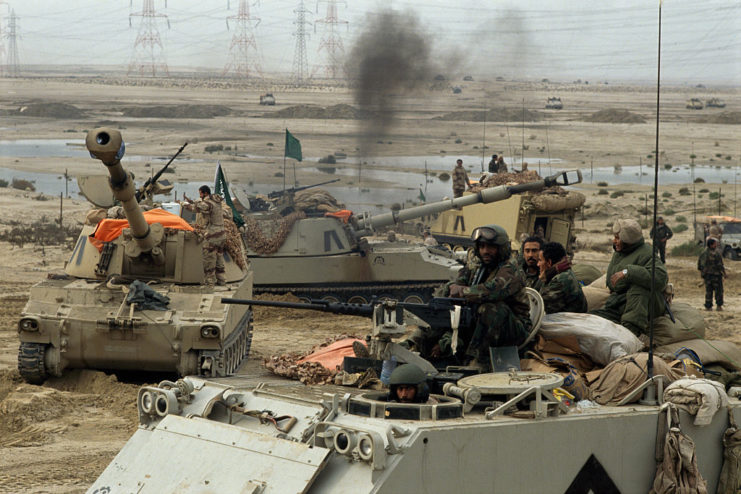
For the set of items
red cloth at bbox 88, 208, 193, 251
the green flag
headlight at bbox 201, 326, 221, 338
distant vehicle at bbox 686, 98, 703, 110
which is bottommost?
headlight at bbox 201, 326, 221, 338

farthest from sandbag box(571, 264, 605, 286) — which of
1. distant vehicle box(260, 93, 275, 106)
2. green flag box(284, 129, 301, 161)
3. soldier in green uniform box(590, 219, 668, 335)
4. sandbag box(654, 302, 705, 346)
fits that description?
distant vehicle box(260, 93, 275, 106)

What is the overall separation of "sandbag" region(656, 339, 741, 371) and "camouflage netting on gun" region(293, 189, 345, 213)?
12.2m

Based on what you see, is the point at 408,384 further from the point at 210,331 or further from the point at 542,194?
the point at 542,194

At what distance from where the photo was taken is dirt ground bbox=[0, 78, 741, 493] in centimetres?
1170

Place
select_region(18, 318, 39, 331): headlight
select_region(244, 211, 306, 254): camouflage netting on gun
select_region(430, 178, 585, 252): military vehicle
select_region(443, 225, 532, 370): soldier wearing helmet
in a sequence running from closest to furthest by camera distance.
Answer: select_region(443, 225, 532, 370): soldier wearing helmet
select_region(18, 318, 39, 331): headlight
select_region(244, 211, 306, 254): camouflage netting on gun
select_region(430, 178, 585, 252): military vehicle

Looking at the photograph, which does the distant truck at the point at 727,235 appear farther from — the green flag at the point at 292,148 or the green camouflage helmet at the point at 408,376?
the green camouflage helmet at the point at 408,376

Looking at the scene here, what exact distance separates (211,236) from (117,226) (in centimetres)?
115

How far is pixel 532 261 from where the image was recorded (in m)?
9.06

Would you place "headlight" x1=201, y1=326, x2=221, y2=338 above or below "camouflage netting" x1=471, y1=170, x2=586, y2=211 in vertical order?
below

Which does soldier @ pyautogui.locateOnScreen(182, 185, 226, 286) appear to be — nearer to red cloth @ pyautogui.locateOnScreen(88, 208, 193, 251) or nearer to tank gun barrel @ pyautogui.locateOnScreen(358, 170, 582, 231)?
red cloth @ pyautogui.locateOnScreen(88, 208, 193, 251)

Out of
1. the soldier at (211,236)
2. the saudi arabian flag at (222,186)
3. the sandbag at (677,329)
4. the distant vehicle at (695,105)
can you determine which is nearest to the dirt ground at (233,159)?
the distant vehicle at (695,105)

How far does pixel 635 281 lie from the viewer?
8.92 metres

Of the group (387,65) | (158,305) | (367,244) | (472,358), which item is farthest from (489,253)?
(387,65)

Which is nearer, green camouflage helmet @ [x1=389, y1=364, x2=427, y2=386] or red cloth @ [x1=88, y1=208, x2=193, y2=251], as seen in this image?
green camouflage helmet @ [x1=389, y1=364, x2=427, y2=386]
